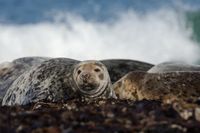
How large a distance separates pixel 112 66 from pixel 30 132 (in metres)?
12.0

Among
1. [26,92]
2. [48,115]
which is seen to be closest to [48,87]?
[26,92]

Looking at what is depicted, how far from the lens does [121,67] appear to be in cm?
1867

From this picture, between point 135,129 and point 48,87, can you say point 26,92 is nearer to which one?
point 48,87

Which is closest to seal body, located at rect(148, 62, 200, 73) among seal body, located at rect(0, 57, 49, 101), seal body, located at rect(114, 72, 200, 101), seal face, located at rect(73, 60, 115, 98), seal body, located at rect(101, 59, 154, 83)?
seal body, located at rect(114, 72, 200, 101)

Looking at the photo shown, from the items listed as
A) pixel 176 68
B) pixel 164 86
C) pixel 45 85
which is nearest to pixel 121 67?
pixel 176 68

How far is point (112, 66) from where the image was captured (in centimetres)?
1873

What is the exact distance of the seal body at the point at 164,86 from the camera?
464 inches

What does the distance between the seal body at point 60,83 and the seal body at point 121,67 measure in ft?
15.2

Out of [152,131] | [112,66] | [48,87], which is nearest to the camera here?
[152,131]

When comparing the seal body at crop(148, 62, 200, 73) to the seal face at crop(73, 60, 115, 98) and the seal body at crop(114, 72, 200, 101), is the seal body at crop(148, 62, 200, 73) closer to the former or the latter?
the seal body at crop(114, 72, 200, 101)

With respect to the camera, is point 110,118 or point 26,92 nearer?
point 110,118

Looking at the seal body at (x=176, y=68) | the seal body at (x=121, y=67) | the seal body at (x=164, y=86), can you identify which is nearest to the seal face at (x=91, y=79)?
the seal body at (x=164, y=86)

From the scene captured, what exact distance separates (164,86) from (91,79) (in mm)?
1303

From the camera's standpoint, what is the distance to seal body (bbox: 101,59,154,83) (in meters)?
18.2
